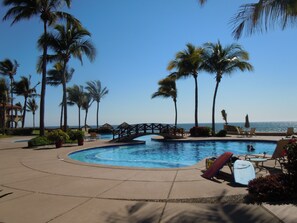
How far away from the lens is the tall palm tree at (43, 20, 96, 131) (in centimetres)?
2278

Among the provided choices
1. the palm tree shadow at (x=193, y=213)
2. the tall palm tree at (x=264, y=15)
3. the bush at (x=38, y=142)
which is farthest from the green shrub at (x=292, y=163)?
the bush at (x=38, y=142)

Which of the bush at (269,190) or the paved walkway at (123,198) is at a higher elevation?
the bush at (269,190)

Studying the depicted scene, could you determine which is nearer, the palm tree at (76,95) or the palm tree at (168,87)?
the palm tree at (168,87)

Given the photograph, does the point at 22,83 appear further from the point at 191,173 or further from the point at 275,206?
the point at 275,206

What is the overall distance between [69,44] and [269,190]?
21338mm

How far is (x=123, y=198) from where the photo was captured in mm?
5539

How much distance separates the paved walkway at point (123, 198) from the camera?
14.6ft

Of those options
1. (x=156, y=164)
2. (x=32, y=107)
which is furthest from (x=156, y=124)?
(x=32, y=107)

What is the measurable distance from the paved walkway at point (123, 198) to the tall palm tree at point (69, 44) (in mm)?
16476

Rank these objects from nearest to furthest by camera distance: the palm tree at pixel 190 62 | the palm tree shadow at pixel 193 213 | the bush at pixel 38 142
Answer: the palm tree shadow at pixel 193 213 → the bush at pixel 38 142 → the palm tree at pixel 190 62

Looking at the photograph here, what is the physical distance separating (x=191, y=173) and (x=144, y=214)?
364 centimetres

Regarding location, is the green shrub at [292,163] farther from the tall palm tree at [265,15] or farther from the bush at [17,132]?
the bush at [17,132]

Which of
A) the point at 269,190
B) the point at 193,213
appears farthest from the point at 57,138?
the point at 269,190

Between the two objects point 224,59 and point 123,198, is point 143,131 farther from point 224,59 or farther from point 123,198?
point 123,198
